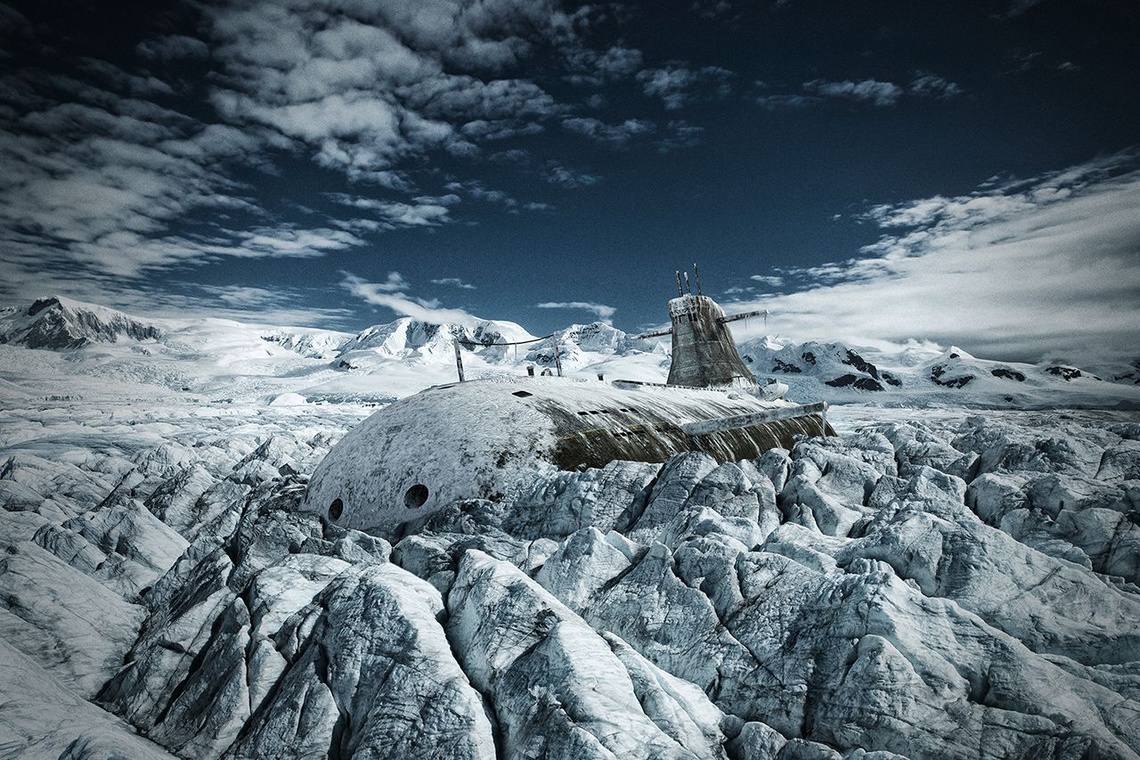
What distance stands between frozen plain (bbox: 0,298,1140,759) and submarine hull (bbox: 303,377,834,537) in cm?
209

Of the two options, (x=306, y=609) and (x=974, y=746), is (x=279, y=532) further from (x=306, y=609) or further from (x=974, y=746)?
(x=974, y=746)

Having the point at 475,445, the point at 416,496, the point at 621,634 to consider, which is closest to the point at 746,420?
the point at 475,445

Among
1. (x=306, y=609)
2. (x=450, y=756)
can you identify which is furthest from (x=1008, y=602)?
(x=306, y=609)

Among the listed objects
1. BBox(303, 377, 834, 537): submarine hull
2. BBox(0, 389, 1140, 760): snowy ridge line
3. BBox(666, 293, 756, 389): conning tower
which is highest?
BBox(666, 293, 756, 389): conning tower

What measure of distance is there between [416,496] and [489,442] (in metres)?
2.68

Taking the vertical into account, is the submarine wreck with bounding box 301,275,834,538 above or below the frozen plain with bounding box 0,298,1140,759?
above

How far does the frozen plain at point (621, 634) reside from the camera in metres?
5.68

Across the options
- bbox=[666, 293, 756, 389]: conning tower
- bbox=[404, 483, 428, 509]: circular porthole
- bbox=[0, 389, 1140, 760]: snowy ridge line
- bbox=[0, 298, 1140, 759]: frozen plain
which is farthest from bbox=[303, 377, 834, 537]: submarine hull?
bbox=[666, 293, 756, 389]: conning tower

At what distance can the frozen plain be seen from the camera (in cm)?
568

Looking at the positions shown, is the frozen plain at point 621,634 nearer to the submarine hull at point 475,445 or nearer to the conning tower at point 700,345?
the submarine hull at point 475,445

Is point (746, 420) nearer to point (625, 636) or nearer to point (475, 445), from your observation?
point (475, 445)

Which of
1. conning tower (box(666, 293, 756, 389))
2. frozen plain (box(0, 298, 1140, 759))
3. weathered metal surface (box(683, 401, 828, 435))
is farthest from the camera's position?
conning tower (box(666, 293, 756, 389))

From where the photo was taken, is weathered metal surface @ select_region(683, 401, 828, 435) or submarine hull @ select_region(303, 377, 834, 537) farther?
weathered metal surface @ select_region(683, 401, 828, 435)

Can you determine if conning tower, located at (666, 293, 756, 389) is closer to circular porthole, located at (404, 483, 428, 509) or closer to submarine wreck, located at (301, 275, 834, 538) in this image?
submarine wreck, located at (301, 275, 834, 538)
